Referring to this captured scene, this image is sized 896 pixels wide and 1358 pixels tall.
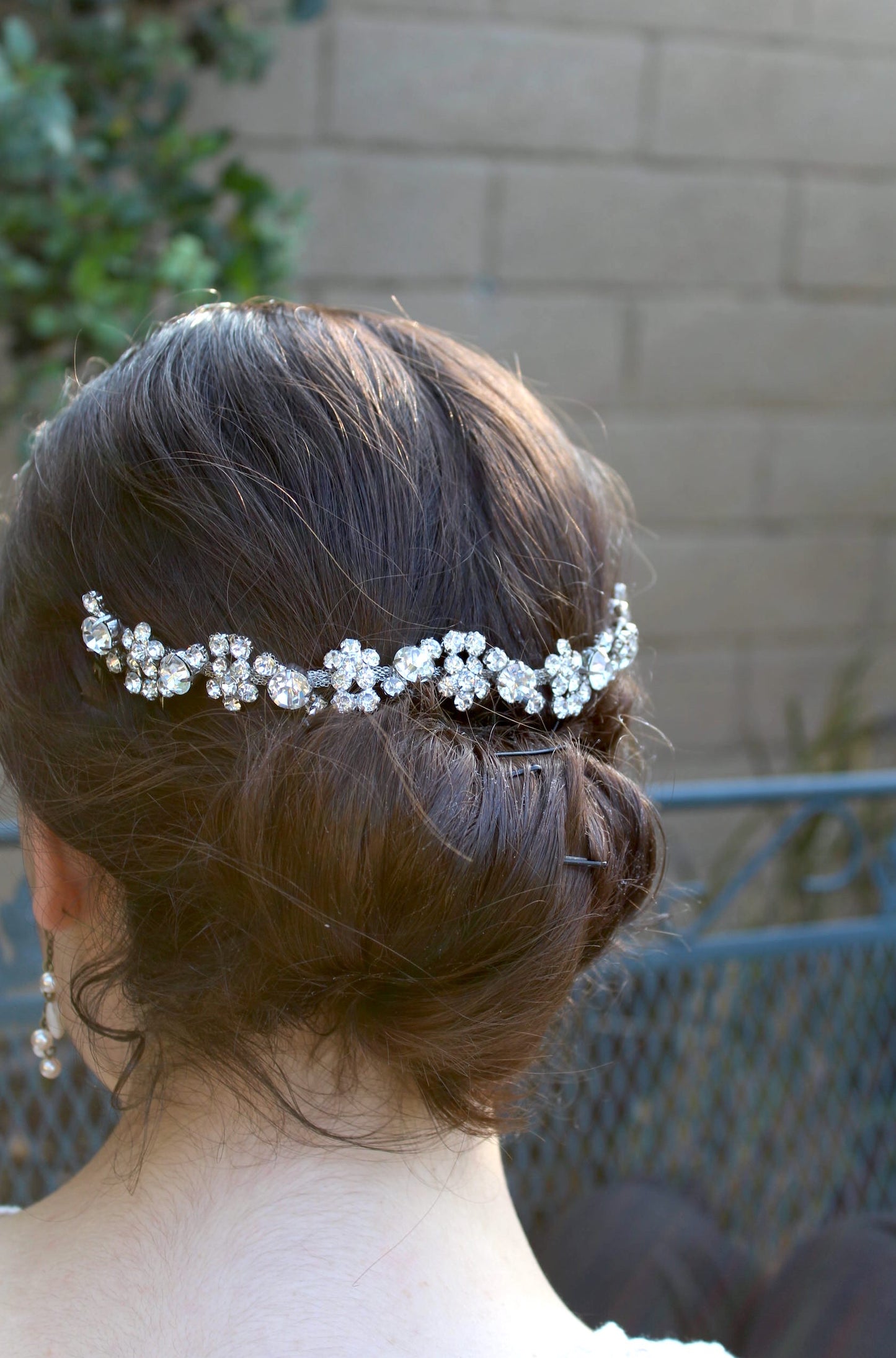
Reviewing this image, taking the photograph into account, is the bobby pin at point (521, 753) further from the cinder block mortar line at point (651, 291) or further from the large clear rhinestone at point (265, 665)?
the cinder block mortar line at point (651, 291)

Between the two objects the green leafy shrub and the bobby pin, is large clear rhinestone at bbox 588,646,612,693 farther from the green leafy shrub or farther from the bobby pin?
the green leafy shrub

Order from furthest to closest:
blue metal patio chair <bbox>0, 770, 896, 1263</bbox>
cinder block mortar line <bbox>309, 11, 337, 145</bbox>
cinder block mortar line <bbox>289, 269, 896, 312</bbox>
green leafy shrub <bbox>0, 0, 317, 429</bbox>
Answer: cinder block mortar line <bbox>289, 269, 896, 312</bbox> → cinder block mortar line <bbox>309, 11, 337, 145</bbox> → green leafy shrub <bbox>0, 0, 317, 429</bbox> → blue metal patio chair <bbox>0, 770, 896, 1263</bbox>

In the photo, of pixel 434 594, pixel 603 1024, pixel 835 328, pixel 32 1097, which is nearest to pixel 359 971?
pixel 434 594

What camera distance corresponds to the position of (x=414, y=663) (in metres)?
0.63

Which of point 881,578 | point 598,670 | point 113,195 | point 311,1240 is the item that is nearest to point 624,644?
point 598,670

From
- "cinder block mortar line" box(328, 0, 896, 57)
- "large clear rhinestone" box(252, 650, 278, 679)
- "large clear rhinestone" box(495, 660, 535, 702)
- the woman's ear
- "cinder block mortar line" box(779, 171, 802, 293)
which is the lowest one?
the woman's ear

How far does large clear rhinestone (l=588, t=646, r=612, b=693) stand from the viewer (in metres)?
0.72

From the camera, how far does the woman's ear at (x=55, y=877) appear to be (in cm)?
73

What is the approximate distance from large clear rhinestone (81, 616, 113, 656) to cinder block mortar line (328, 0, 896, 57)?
66.2 inches

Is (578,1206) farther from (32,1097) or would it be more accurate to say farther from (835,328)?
(835,328)

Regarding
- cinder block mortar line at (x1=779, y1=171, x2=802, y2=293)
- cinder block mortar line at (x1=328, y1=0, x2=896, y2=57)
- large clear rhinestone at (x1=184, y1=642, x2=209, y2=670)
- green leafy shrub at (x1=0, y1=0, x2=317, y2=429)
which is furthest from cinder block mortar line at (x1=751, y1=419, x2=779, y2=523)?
large clear rhinestone at (x1=184, y1=642, x2=209, y2=670)

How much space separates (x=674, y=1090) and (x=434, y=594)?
910mm

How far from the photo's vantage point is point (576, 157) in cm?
214

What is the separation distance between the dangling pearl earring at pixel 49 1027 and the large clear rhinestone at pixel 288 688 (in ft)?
0.96
